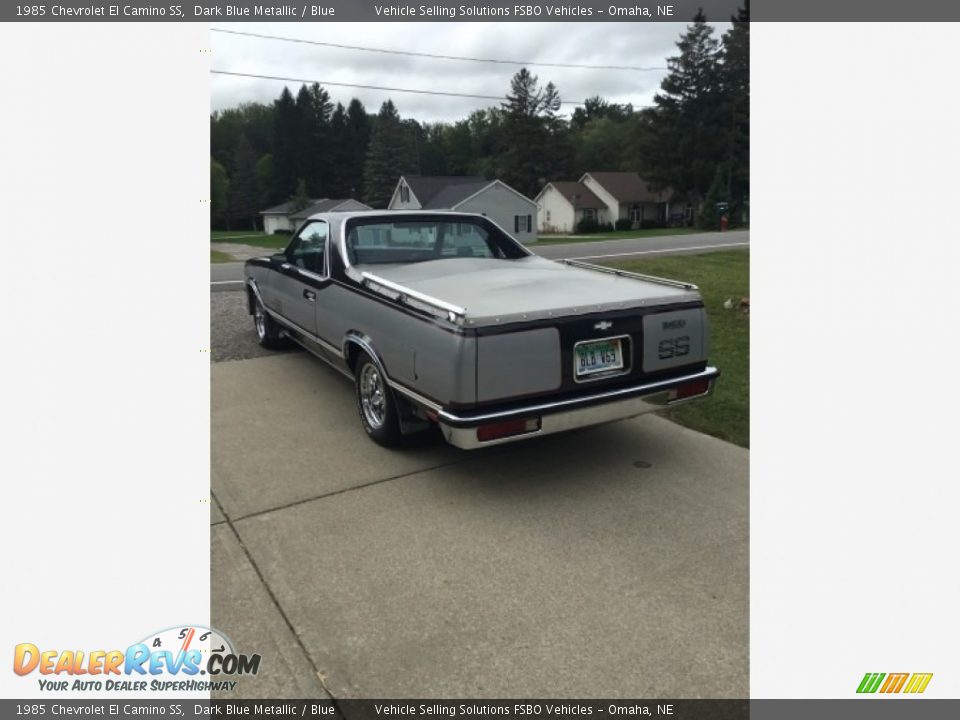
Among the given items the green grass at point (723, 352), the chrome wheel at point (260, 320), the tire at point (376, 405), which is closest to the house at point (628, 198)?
the green grass at point (723, 352)

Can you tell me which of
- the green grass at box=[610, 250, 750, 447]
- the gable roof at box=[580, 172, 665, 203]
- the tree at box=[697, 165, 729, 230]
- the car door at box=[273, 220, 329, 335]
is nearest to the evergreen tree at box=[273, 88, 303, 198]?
the gable roof at box=[580, 172, 665, 203]

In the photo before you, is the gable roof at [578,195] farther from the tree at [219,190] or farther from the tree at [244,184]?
the tree at [244,184]

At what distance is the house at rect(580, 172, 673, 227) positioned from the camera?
60406 mm

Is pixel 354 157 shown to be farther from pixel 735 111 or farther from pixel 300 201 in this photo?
pixel 735 111

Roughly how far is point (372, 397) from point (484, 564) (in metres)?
1.84

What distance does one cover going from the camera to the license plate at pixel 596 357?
391 centimetres

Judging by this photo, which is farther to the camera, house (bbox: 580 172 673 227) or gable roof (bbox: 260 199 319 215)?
gable roof (bbox: 260 199 319 215)

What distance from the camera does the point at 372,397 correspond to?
188 inches

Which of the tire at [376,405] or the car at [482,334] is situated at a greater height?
the car at [482,334]

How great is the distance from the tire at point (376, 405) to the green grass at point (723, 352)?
6.55 ft

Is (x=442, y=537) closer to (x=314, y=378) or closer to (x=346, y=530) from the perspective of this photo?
(x=346, y=530)

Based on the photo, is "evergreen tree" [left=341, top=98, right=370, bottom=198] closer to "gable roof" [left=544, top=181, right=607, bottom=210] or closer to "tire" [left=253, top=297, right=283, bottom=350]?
"gable roof" [left=544, top=181, right=607, bottom=210]

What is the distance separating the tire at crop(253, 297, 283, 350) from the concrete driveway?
2.60 metres
